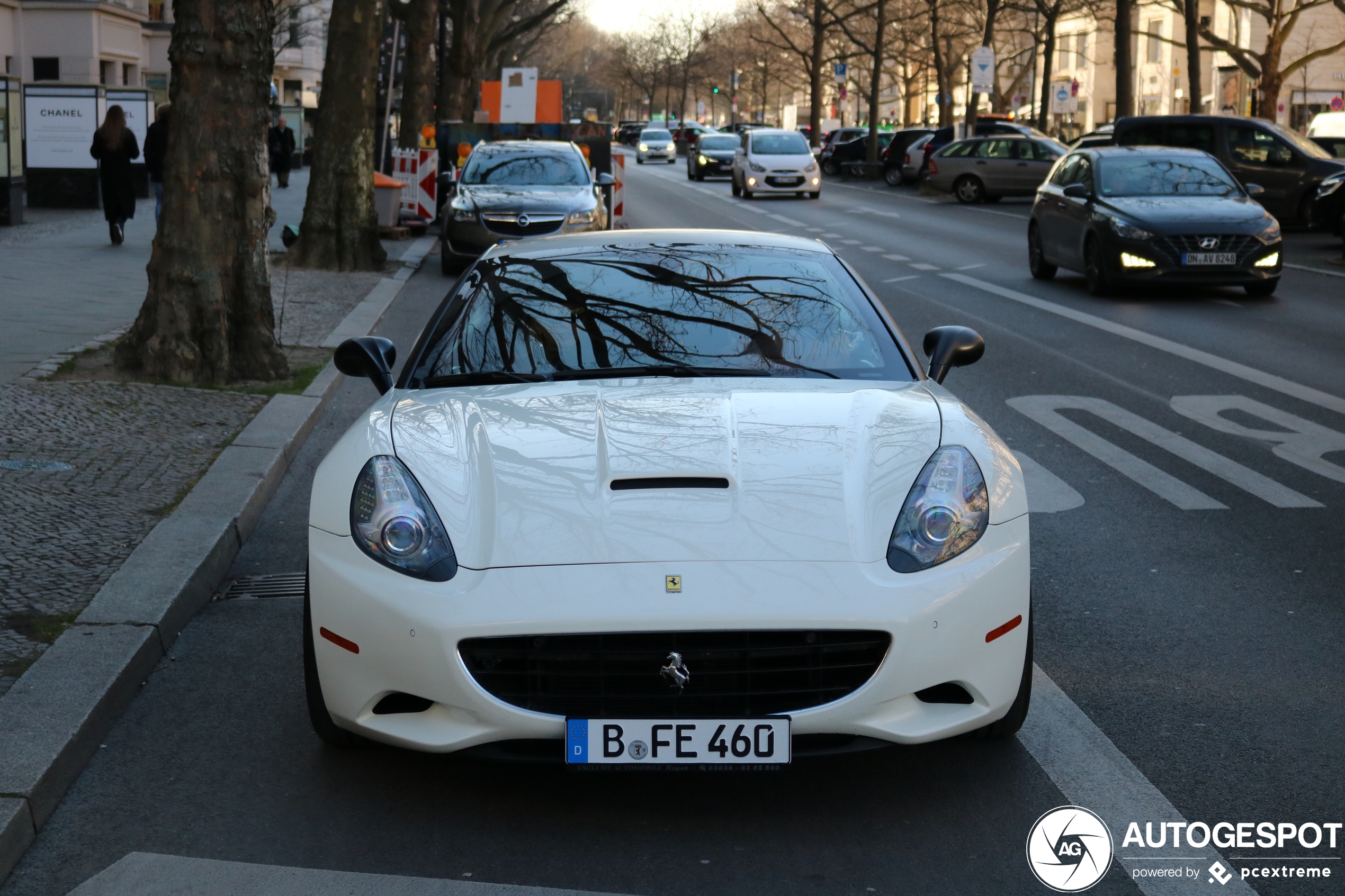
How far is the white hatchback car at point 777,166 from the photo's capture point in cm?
3875

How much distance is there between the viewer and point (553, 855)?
12.0ft

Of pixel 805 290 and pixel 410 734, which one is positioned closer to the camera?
pixel 410 734

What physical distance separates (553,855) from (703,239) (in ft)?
8.80

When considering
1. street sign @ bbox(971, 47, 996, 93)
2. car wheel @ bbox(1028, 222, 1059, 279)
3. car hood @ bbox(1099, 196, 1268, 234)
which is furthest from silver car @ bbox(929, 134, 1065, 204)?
car hood @ bbox(1099, 196, 1268, 234)

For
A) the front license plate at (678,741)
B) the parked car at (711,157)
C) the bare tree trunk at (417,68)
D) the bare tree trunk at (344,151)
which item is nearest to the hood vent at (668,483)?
the front license plate at (678,741)

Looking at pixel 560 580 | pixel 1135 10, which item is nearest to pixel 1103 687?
pixel 560 580

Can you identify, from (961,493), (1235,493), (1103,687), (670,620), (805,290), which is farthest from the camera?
(1235,493)

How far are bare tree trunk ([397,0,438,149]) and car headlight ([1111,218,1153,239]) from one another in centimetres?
1690

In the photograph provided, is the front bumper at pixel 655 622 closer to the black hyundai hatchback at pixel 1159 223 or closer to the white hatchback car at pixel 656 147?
the black hyundai hatchback at pixel 1159 223

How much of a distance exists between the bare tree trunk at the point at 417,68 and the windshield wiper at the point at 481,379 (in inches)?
1033

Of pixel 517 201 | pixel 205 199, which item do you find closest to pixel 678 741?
pixel 205 199

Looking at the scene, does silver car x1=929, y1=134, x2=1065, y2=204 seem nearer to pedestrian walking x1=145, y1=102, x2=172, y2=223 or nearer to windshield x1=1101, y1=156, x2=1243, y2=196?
windshield x1=1101, y1=156, x2=1243, y2=196

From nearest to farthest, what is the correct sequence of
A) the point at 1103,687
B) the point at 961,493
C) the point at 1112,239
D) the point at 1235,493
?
the point at 961,493
the point at 1103,687
the point at 1235,493
the point at 1112,239

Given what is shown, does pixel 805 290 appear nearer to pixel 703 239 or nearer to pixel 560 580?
pixel 703 239
